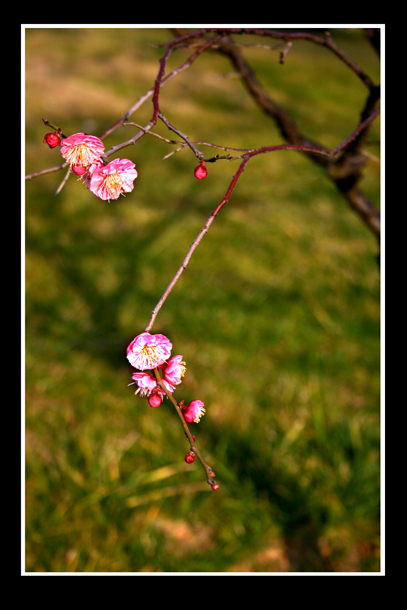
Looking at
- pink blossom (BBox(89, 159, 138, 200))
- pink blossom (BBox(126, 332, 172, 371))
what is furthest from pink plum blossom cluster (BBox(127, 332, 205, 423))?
pink blossom (BBox(89, 159, 138, 200))

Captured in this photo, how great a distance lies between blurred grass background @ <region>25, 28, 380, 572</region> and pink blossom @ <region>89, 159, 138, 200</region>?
1207 millimetres

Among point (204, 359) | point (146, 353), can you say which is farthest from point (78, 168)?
point (204, 359)

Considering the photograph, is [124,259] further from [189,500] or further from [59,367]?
[189,500]

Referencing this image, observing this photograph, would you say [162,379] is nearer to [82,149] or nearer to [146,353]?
[146,353]

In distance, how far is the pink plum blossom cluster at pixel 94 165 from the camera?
844 millimetres

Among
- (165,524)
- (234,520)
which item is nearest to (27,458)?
(165,524)

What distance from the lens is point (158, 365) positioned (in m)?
0.86

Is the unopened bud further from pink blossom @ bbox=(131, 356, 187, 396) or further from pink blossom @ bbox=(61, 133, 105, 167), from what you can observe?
pink blossom @ bbox=(131, 356, 187, 396)

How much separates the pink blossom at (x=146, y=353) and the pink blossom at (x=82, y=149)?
31 cm

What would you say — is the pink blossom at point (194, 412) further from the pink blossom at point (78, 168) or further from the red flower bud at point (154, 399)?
the pink blossom at point (78, 168)

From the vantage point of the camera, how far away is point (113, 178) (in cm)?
89

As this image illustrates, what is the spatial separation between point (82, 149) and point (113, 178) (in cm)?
7

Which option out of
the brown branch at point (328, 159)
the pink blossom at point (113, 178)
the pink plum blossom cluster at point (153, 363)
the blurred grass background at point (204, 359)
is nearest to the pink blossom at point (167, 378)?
the pink plum blossom cluster at point (153, 363)

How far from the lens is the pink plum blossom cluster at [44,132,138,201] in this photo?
84cm
